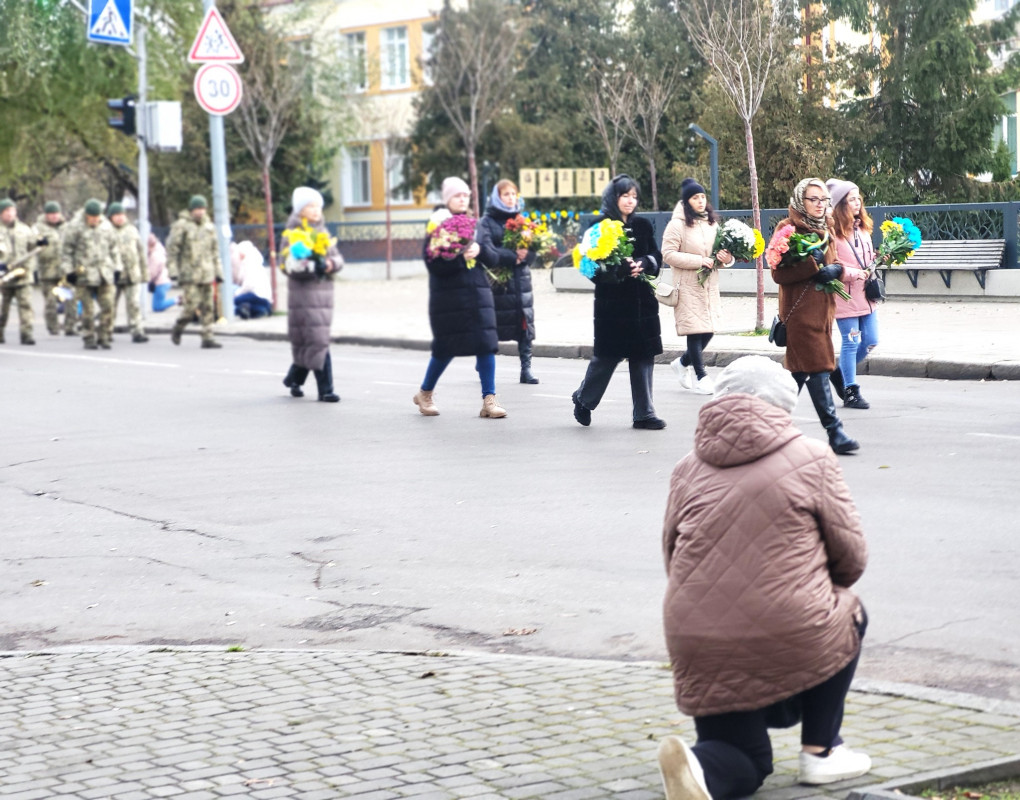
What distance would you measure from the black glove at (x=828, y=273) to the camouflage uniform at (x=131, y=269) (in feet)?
49.5

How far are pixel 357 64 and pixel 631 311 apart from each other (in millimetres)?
40715

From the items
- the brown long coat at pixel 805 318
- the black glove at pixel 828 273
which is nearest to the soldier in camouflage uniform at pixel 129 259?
the brown long coat at pixel 805 318

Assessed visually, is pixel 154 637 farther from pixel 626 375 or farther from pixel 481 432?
pixel 626 375

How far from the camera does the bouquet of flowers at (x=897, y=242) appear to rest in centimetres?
1316

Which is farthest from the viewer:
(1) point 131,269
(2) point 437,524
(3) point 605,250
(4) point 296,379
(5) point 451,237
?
(1) point 131,269

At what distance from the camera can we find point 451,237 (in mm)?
13000

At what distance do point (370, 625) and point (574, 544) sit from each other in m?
1.68

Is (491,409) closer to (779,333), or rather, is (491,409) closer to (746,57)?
(779,333)

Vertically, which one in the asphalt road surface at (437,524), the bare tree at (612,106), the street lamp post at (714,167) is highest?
the bare tree at (612,106)

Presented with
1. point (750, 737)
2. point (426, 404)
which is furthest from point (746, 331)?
point (750, 737)

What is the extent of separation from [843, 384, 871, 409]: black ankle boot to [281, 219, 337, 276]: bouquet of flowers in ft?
15.2

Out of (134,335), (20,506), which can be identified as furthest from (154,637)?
(134,335)

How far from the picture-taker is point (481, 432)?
12.6m

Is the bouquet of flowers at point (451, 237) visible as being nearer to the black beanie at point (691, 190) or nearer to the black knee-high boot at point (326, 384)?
the black beanie at point (691, 190)
